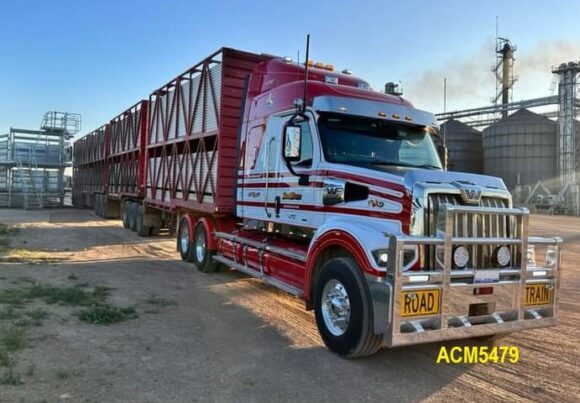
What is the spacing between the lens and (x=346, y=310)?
5.25m

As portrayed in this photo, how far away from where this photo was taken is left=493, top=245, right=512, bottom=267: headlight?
5086mm

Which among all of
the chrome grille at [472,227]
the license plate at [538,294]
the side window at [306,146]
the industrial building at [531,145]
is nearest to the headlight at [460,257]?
the chrome grille at [472,227]

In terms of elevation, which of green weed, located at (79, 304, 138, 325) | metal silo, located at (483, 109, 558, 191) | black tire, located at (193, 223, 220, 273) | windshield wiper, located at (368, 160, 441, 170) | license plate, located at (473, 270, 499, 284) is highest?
metal silo, located at (483, 109, 558, 191)

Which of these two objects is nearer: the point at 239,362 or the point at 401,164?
the point at 239,362

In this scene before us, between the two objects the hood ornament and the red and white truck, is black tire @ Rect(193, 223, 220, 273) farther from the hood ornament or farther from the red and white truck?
the hood ornament

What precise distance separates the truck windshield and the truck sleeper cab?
0.05 ft

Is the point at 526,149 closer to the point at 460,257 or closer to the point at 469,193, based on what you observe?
the point at 469,193

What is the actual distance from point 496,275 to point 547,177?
4305cm

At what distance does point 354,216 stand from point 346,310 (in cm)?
107

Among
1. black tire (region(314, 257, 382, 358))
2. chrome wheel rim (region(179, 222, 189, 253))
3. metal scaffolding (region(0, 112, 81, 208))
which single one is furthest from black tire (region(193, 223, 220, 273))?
metal scaffolding (region(0, 112, 81, 208))

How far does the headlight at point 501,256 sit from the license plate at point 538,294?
37 cm

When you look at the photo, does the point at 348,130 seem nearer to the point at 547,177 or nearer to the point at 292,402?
the point at 292,402

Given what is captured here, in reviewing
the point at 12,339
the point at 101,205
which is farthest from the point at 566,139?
the point at 12,339

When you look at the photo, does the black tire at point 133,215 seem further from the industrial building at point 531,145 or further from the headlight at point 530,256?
the industrial building at point 531,145
